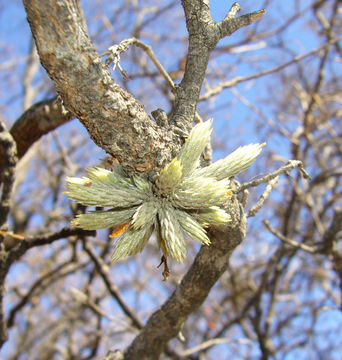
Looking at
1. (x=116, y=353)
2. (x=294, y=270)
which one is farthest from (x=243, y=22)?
(x=294, y=270)

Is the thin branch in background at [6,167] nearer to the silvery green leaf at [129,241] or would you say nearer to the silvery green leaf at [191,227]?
the silvery green leaf at [129,241]

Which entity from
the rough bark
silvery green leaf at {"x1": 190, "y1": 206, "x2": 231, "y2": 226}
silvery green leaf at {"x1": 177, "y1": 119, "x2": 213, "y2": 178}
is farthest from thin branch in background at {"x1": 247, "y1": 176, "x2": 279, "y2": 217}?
silvery green leaf at {"x1": 177, "y1": 119, "x2": 213, "y2": 178}

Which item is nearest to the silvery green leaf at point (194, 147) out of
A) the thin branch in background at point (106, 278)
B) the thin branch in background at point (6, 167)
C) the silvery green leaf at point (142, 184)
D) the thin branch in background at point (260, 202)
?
the silvery green leaf at point (142, 184)

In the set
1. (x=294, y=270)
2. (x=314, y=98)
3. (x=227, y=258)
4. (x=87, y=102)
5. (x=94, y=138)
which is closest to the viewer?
(x=87, y=102)

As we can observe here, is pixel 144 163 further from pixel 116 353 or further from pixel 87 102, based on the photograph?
pixel 116 353

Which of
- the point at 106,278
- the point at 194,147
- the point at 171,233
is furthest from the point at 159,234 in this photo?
the point at 106,278

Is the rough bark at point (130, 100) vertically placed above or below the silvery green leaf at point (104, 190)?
above

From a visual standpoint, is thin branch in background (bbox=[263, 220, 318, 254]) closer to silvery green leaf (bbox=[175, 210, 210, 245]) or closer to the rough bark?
the rough bark
